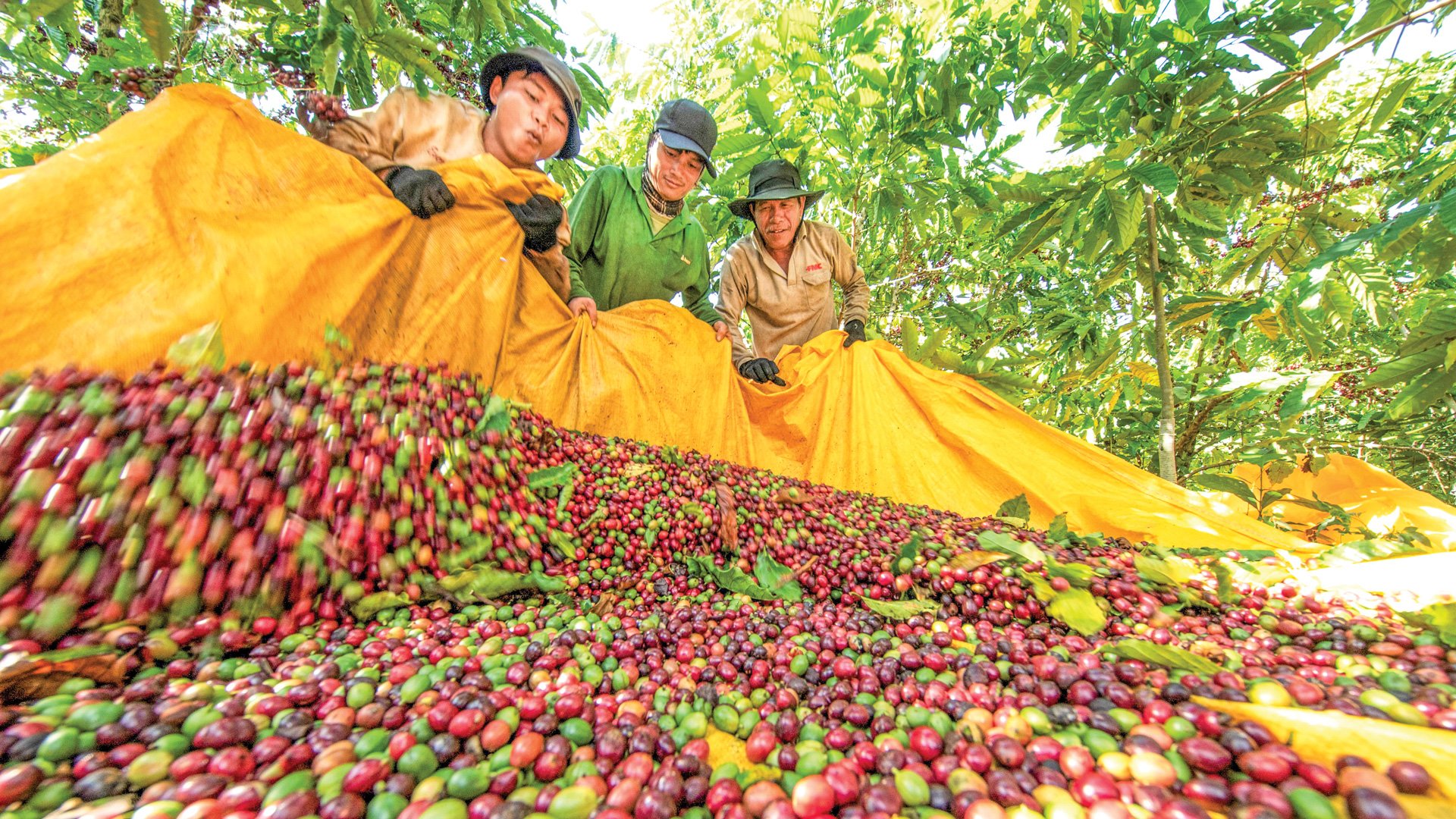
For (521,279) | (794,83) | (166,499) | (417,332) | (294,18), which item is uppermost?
(794,83)

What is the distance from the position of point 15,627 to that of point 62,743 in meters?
0.39

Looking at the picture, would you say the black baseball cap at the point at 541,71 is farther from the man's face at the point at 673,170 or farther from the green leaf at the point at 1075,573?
the green leaf at the point at 1075,573

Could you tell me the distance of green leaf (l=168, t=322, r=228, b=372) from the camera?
1.45 meters

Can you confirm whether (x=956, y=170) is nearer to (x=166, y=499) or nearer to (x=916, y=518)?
(x=916, y=518)

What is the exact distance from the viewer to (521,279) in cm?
281

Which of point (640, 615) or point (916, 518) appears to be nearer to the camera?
point (640, 615)

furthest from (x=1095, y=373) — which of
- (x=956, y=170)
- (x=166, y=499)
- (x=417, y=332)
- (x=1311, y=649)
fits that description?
(x=166, y=499)

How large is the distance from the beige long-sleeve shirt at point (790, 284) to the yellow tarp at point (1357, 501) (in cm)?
273

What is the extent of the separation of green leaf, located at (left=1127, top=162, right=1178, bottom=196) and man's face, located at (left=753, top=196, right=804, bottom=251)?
208cm

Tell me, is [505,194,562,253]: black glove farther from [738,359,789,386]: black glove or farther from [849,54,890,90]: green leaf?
[849,54,890,90]: green leaf

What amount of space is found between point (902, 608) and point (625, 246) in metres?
2.86

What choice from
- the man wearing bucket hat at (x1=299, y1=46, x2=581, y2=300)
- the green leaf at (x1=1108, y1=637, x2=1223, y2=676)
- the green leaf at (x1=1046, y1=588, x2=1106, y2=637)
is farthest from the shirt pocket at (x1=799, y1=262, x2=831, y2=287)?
the green leaf at (x1=1108, y1=637, x2=1223, y2=676)

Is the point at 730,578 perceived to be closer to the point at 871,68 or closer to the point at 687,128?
the point at 687,128

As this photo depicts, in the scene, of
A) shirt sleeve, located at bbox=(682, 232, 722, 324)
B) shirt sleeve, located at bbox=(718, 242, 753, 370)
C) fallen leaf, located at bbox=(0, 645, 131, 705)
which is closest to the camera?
fallen leaf, located at bbox=(0, 645, 131, 705)
